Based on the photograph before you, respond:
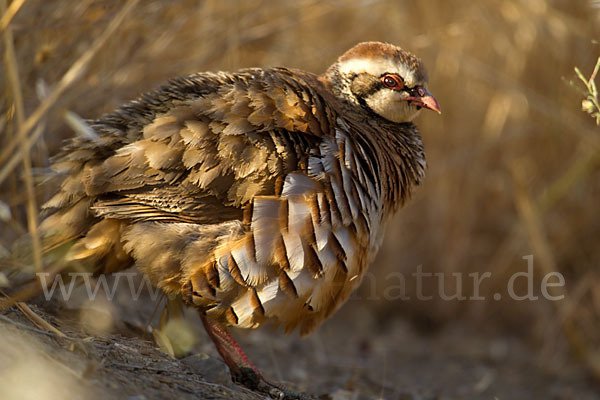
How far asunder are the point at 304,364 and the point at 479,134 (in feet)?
10.3

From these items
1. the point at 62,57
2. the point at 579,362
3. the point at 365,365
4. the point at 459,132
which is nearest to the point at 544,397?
the point at 579,362

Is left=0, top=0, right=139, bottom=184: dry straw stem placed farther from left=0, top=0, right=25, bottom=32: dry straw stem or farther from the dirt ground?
the dirt ground

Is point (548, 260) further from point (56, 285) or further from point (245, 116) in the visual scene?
point (56, 285)

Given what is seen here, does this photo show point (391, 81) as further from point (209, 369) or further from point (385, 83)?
point (209, 369)

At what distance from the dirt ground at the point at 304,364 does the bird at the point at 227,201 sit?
0.43 m

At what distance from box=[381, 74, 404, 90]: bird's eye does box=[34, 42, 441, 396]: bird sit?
62cm

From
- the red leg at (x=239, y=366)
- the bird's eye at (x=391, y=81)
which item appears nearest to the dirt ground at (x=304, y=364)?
the red leg at (x=239, y=366)

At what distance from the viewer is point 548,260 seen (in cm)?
658

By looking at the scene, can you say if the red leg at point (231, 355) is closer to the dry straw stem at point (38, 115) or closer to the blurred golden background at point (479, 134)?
the dry straw stem at point (38, 115)

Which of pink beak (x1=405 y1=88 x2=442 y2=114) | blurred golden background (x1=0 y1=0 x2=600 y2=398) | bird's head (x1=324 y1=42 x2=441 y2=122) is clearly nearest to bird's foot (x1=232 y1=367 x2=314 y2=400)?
bird's head (x1=324 y1=42 x2=441 y2=122)

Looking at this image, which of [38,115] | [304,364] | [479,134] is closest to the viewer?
[38,115]

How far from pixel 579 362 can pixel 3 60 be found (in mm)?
5642

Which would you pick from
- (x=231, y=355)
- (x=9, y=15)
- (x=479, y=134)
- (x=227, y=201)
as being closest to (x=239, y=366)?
(x=231, y=355)

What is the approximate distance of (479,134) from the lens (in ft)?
24.1
